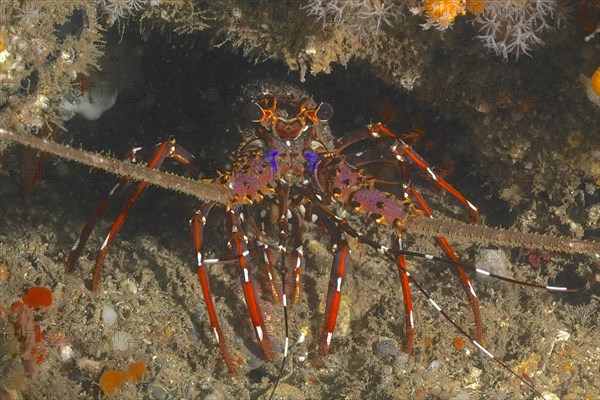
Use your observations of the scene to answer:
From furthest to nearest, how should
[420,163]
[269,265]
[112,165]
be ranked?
[420,163]
[269,265]
[112,165]

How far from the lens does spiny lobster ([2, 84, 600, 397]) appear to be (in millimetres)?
3049

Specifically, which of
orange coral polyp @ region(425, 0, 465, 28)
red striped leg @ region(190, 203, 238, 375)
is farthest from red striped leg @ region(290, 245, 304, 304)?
orange coral polyp @ region(425, 0, 465, 28)

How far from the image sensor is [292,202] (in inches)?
140

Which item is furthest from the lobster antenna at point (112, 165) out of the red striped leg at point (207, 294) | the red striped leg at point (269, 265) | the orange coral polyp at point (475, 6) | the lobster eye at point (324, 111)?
the orange coral polyp at point (475, 6)

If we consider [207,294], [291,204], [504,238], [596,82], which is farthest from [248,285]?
[596,82]

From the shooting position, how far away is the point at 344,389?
3.15 meters

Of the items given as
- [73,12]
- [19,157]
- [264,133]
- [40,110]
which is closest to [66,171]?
[19,157]

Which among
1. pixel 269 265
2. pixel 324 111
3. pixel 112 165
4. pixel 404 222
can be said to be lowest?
pixel 269 265

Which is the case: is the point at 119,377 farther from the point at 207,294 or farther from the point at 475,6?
the point at 475,6

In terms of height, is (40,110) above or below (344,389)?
above

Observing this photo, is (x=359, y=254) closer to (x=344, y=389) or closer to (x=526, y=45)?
(x=344, y=389)

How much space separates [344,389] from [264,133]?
1.74 metres

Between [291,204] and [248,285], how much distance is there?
0.67 meters

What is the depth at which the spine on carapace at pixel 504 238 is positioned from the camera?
2225 mm
